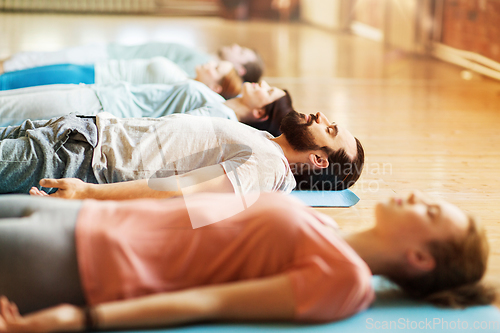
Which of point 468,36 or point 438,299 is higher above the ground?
point 468,36

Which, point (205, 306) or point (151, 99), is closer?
point (205, 306)

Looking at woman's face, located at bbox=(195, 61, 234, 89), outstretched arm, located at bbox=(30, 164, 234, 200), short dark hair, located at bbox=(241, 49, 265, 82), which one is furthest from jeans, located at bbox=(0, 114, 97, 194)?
short dark hair, located at bbox=(241, 49, 265, 82)

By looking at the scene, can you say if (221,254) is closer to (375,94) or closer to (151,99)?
(151,99)

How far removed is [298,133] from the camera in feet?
5.35

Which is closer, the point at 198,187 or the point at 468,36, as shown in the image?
the point at 198,187

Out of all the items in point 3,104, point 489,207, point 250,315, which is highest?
point 3,104

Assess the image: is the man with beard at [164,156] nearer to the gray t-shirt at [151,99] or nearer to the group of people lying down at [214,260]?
the group of people lying down at [214,260]

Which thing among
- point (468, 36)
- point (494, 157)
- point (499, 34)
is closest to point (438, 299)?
point (494, 157)

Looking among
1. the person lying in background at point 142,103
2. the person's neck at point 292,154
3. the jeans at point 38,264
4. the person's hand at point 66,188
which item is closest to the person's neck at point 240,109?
the person lying in background at point 142,103

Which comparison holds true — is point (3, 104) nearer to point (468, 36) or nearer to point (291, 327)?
point (291, 327)

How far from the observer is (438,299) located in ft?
3.43

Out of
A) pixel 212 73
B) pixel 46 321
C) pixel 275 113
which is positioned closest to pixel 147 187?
pixel 46 321

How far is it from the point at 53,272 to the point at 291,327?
0.50m

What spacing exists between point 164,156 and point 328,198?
71cm
